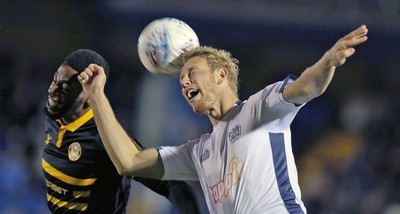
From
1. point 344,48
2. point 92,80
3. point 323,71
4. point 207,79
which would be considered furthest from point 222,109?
point 344,48

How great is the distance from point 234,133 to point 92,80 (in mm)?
736

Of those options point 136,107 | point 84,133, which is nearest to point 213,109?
point 84,133

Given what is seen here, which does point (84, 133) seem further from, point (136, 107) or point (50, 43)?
point (50, 43)

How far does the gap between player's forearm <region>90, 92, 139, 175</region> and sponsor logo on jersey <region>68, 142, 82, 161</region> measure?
1.21 feet

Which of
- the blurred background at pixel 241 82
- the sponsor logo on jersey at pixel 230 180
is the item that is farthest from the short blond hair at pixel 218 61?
the blurred background at pixel 241 82

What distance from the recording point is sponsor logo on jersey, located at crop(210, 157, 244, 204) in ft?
11.1

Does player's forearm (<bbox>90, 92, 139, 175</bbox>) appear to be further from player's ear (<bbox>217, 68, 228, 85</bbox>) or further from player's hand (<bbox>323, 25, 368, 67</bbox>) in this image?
player's hand (<bbox>323, 25, 368, 67</bbox>)

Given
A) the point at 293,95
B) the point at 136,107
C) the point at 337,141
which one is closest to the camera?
the point at 293,95

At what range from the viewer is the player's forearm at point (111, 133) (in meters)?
3.49

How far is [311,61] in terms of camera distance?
9461mm

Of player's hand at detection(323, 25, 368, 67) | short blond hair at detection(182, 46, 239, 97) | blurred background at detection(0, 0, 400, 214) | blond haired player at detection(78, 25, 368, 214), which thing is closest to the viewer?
player's hand at detection(323, 25, 368, 67)

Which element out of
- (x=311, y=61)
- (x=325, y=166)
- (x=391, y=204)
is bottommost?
(x=391, y=204)

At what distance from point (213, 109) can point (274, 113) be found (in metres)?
0.46

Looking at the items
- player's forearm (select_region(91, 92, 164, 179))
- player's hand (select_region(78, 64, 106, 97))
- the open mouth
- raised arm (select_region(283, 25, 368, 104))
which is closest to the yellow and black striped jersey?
player's forearm (select_region(91, 92, 164, 179))
